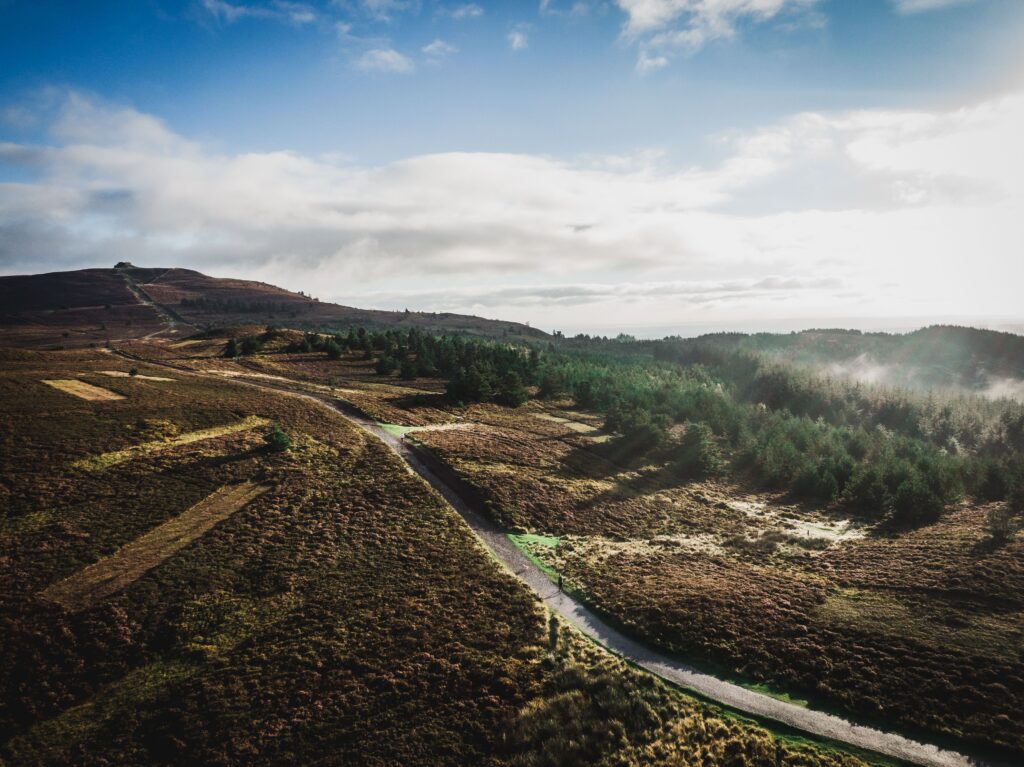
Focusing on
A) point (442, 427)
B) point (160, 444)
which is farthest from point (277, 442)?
point (442, 427)

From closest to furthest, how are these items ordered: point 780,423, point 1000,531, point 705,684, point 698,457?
point 705,684
point 1000,531
point 698,457
point 780,423

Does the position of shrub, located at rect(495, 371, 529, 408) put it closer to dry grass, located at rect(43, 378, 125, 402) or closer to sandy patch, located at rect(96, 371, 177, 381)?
sandy patch, located at rect(96, 371, 177, 381)

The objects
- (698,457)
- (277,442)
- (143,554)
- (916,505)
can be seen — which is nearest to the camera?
(143,554)

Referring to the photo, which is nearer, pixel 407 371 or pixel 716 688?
pixel 716 688

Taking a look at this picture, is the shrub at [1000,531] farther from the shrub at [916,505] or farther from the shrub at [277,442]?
the shrub at [277,442]

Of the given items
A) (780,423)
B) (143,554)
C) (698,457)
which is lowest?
(143,554)

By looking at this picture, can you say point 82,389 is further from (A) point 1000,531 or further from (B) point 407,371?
(A) point 1000,531

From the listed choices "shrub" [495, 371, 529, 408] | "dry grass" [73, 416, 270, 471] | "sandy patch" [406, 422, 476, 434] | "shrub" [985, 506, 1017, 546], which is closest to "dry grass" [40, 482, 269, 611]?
"dry grass" [73, 416, 270, 471]

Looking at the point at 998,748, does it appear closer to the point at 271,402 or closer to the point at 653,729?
the point at 653,729
